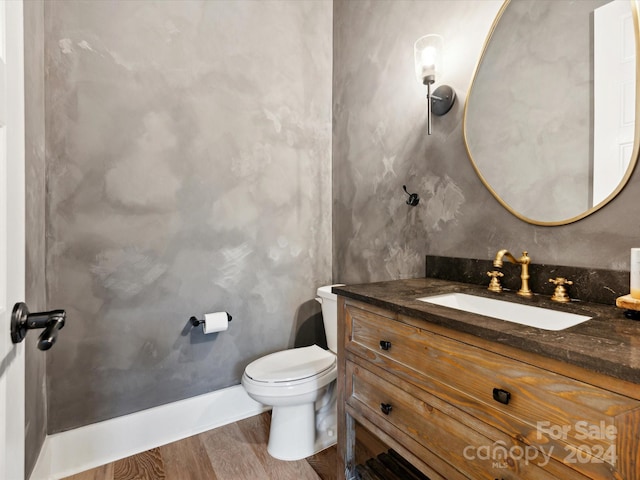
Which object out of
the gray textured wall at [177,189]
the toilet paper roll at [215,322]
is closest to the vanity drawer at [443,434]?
the toilet paper roll at [215,322]

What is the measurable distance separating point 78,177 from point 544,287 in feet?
7.00

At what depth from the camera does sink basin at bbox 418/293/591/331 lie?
103 cm

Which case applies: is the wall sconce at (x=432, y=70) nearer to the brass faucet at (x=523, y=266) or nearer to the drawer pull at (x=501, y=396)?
the brass faucet at (x=523, y=266)

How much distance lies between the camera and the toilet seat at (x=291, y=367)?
169cm

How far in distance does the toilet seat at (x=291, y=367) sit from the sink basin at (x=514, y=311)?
81 centimetres

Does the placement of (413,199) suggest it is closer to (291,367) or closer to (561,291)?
(561,291)

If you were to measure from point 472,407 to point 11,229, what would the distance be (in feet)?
3.66

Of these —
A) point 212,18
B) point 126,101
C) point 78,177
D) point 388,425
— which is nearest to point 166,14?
point 212,18

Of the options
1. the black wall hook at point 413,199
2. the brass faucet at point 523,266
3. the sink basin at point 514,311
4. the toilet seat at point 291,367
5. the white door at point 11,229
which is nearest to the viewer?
the white door at point 11,229

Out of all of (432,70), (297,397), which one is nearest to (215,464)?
(297,397)

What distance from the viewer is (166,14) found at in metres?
1.90

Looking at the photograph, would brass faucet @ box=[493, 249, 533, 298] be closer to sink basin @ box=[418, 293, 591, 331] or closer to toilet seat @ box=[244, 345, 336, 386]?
sink basin @ box=[418, 293, 591, 331]

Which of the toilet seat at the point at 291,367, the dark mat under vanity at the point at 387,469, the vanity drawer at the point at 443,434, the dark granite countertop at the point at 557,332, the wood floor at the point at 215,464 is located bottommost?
the wood floor at the point at 215,464

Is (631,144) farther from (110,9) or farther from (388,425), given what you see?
(110,9)
